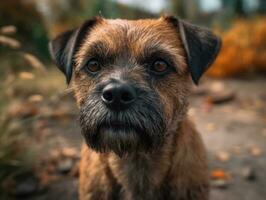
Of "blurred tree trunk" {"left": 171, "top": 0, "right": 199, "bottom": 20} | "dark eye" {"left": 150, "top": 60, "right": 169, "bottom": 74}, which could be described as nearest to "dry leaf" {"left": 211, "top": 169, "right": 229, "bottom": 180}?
"dark eye" {"left": 150, "top": 60, "right": 169, "bottom": 74}

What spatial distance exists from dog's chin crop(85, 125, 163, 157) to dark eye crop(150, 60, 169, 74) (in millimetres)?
526

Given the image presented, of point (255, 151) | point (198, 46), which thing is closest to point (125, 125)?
point (198, 46)

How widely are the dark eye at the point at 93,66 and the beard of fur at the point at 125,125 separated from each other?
356mm

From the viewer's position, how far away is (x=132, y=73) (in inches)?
134

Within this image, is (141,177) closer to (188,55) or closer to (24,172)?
(188,55)

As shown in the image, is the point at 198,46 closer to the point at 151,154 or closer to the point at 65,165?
the point at 151,154

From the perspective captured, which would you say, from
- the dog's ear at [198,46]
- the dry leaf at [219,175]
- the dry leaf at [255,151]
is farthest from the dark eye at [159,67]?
the dry leaf at [255,151]

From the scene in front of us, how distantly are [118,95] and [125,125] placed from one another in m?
0.25

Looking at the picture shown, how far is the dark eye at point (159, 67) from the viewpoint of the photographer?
359cm

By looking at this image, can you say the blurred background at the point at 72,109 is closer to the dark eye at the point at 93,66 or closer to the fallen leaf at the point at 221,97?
the fallen leaf at the point at 221,97

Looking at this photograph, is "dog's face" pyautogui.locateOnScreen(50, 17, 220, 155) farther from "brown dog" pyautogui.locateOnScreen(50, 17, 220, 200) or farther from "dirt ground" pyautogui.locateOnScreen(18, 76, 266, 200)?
"dirt ground" pyautogui.locateOnScreen(18, 76, 266, 200)

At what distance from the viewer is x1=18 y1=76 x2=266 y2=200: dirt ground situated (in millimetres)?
5426

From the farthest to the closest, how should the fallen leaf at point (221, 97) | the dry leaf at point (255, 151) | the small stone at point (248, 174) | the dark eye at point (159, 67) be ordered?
the fallen leaf at point (221, 97), the dry leaf at point (255, 151), the small stone at point (248, 174), the dark eye at point (159, 67)

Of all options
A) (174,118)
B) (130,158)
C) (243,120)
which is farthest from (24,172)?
(243,120)
